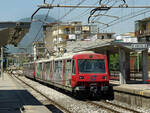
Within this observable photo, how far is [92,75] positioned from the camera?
1608 cm

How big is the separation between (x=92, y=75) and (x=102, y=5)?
3636mm

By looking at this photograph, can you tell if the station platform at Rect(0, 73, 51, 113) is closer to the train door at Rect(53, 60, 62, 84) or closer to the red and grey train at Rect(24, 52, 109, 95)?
the red and grey train at Rect(24, 52, 109, 95)

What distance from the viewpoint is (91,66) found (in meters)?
16.5

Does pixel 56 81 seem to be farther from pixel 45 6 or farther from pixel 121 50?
pixel 45 6

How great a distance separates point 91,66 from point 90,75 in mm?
602

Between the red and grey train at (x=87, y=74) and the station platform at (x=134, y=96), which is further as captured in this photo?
the red and grey train at (x=87, y=74)

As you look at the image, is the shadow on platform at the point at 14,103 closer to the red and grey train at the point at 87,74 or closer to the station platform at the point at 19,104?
the station platform at the point at 19,104

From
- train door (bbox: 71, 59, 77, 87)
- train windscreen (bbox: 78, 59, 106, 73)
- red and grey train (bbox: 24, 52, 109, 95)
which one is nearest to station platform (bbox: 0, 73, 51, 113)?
train door (bbox: 71, 59, 77, 87)

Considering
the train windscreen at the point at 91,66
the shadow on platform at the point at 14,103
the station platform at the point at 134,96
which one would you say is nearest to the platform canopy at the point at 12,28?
the shadow on platform at the point at 14,103

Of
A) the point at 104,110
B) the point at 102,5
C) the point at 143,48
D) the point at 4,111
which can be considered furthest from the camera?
the point at 143,48

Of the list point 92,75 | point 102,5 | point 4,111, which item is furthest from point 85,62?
point 4,111

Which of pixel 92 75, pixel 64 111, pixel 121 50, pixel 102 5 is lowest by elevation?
pixel 64 111

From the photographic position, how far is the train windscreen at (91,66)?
53.5 feet

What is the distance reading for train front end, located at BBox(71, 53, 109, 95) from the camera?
52.4ft
